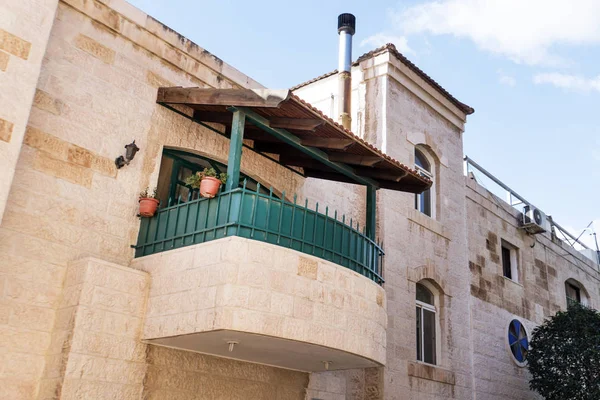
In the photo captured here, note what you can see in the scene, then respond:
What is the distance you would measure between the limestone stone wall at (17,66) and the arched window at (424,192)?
26.7 ft

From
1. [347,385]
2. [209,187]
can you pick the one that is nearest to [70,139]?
[209,187]

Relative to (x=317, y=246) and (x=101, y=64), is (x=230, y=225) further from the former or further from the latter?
(x=101, y=64)

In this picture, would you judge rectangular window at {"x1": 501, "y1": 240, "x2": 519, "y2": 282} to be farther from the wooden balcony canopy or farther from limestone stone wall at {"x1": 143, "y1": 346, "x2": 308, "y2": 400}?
limestone stone wall at {"x1": 143, "y1": 346, "x2": 308, "y2": 400}

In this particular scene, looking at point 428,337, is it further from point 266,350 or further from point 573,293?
point 573,293

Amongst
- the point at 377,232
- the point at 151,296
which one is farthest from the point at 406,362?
the point at 151,296

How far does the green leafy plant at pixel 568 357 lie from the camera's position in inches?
496

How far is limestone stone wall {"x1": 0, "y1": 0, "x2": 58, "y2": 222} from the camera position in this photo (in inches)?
277

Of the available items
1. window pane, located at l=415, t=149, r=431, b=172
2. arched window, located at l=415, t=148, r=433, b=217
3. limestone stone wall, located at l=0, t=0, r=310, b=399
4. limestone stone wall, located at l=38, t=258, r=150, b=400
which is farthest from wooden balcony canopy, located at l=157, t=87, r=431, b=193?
window pane, located at l=415, t=149, r=431, b=172

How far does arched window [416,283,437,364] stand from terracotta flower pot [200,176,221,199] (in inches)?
235

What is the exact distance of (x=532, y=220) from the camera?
16.6 metres

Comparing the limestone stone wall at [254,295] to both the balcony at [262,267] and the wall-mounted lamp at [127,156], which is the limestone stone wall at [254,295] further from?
the wall-mounted lamp at [127,156]

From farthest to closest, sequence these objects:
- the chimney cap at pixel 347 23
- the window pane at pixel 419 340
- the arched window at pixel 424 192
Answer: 1. the chimney cap at pixel 347 23
2. the arched window at pixel 424 192
3. the window pane at pixel 419 340

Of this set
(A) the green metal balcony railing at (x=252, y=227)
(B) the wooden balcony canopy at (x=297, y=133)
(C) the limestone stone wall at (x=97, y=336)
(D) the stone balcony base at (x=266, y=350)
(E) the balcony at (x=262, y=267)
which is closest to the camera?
(C) the limestone stone wall at (x=97, y=336)

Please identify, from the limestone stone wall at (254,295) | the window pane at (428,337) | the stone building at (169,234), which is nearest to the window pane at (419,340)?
the window pane at (428,337)
